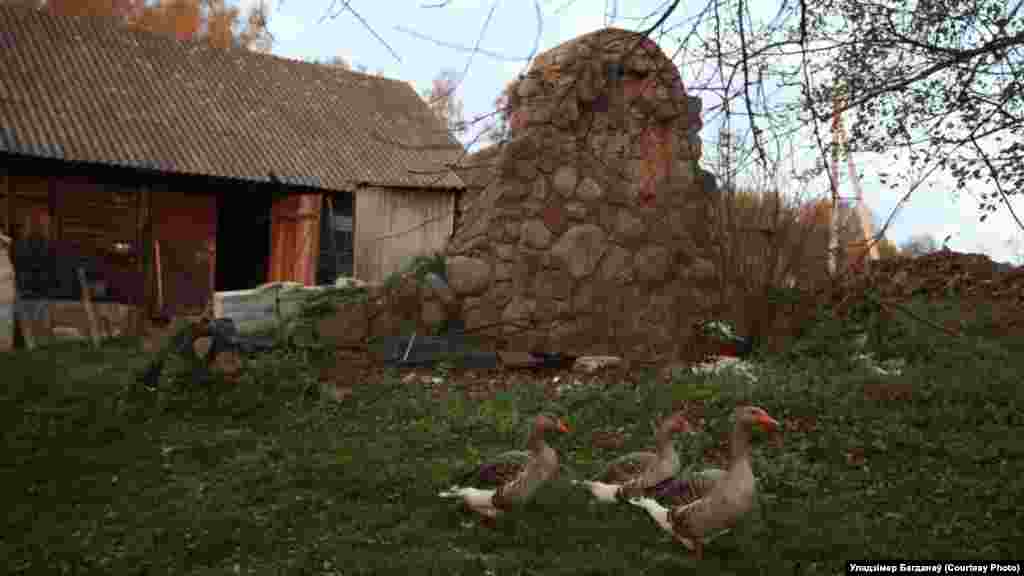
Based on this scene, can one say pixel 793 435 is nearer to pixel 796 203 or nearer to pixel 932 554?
pixel 932 554

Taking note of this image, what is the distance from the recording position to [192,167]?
56.5 feet

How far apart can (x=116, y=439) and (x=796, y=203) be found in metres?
7.08

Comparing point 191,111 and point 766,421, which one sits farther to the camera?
point 191,111

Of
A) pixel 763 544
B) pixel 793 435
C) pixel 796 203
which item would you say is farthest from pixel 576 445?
pixel 796 203

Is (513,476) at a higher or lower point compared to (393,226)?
lower

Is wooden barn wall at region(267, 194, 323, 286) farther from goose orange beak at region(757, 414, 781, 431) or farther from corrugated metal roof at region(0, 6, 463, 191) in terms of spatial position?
goose orange beak at region(757, 414, 781, 431)

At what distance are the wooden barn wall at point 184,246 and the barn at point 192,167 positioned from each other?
0.03 meters

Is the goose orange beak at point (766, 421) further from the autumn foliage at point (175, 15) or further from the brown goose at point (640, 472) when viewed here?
the autumn foliage at point (175, 15)

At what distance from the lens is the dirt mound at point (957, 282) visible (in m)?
11.8

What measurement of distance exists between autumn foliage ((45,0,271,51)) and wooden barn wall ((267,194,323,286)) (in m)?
9.45

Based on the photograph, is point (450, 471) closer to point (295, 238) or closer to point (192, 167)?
point (192, 167)

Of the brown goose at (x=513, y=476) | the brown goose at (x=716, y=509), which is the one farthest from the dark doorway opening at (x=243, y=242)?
the brown goose at (x=716, y=509)

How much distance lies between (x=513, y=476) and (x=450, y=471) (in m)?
0.99

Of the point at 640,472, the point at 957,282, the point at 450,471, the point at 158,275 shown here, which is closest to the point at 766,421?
the point at 640,472
